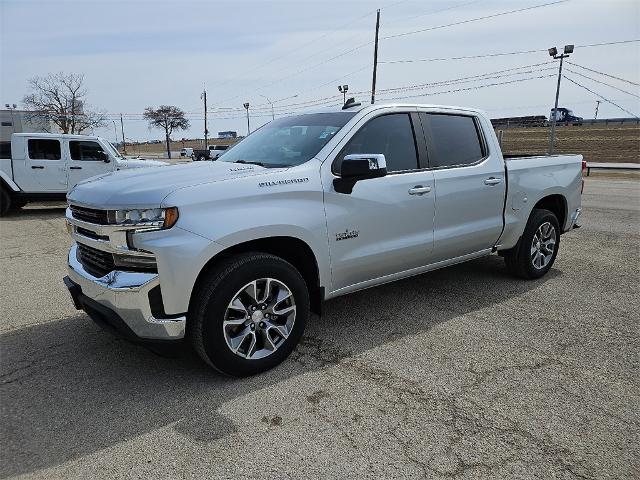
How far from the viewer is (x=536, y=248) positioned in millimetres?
5426

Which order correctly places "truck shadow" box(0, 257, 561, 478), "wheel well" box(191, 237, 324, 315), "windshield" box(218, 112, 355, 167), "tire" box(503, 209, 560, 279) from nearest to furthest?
"truck shadow" box(0, 257, 561, 478) → "wheel well" box(191, 237, 324, 315) → "windshield" box(218, 112, 355, 167) → "tire" box(503, 209, 560, 279)

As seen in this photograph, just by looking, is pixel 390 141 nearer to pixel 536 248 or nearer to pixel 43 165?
pixel 536 248

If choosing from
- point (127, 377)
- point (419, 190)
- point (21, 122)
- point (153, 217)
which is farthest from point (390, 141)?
point (21, 122)

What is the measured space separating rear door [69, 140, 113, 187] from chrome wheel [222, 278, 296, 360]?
33.2ft

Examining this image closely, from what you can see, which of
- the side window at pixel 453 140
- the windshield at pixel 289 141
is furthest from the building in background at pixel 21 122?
the side window at pixel 453 140

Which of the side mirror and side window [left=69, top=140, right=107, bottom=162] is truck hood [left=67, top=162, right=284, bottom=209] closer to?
the side mirror

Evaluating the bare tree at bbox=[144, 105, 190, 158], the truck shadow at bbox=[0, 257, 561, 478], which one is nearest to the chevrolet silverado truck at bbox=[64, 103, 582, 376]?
the truck shadow at bbox=[0, 257, 561, 478]

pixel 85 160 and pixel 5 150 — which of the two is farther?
pixel 85 160

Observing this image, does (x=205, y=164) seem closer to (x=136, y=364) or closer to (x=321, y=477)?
(x=136, y=364)

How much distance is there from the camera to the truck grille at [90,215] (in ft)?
9.89

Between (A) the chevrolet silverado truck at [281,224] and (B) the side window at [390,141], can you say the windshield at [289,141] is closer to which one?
(A) the chevrolet silverado truck at [281,224]

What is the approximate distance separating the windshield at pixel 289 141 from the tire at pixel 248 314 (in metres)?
0.88

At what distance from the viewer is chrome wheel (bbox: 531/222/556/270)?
539 cm

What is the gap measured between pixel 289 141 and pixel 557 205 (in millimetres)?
3491
